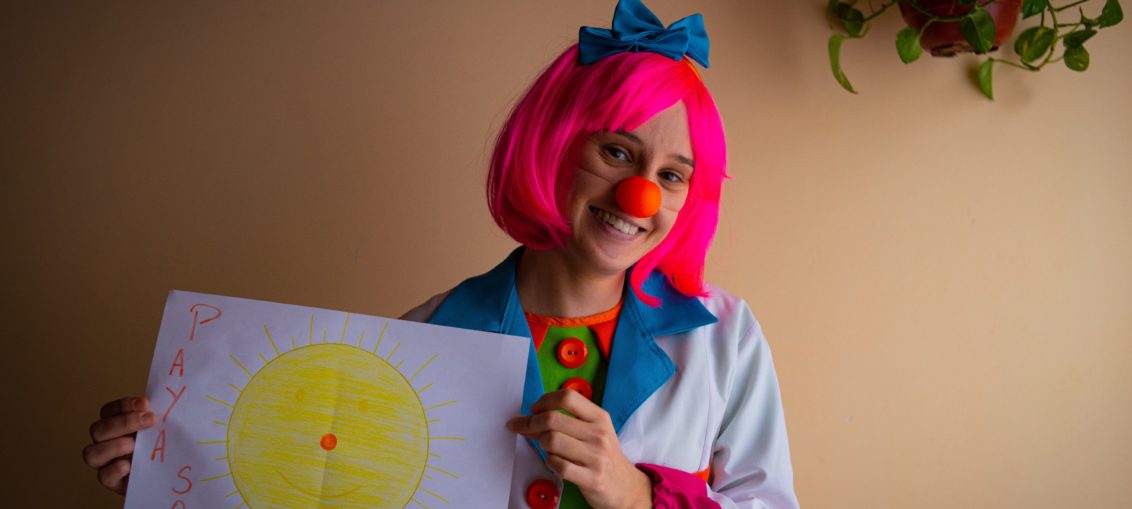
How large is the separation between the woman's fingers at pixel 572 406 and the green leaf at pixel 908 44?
101cm

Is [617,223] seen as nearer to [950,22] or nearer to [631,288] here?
[631,288]

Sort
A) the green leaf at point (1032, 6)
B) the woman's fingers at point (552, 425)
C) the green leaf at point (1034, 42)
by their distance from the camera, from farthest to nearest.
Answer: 1. the green leaf at point (1034, 42)
2. the green leaf at point (1032, 6)
3. the woman's fingers at point (552, 425)

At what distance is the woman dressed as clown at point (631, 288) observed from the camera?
3.54 ft

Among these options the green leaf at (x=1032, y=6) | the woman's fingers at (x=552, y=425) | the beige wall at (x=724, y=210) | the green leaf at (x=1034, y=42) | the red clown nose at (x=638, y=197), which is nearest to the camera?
Answer: the woman's fingers at (x=552, y=425)

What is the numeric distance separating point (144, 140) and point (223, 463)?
705mm

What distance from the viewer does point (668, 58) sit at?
114 cm

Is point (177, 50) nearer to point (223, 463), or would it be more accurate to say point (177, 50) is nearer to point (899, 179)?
point (223, 463)

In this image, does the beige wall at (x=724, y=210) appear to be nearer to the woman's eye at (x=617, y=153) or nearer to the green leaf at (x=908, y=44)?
the green leaf at (x=908, y=44)

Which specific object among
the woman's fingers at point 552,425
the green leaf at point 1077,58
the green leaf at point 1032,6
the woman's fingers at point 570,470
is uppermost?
the green leaf at point 1032,6

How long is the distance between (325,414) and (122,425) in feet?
0.76

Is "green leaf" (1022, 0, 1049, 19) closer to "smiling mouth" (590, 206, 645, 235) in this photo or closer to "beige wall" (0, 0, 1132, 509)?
"beige wall" (0, 0, 1132, 509)

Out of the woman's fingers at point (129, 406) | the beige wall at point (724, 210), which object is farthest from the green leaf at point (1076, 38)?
the woman's fingers at point (129, 406)

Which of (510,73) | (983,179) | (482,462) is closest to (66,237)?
(510,73)

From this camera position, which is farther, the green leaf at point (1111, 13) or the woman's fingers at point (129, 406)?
the green leaf at point (1111, 13)
